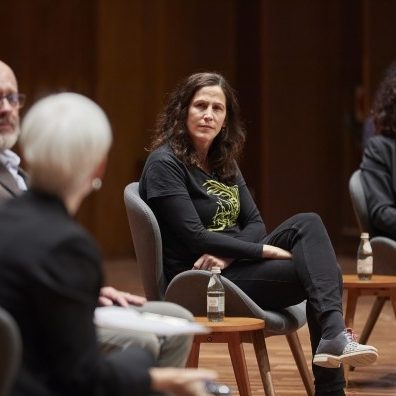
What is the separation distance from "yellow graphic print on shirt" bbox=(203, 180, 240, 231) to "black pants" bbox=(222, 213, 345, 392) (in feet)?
0.60

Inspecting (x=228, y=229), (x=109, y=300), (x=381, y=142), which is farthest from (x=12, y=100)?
(x=381, y=142)

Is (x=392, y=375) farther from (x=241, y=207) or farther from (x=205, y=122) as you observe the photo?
(x=205, y=122)

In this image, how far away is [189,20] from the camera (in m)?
11.6

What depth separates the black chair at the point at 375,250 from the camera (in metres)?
5.25

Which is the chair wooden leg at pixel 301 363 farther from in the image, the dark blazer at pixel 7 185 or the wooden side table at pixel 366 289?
the dark blazer at pixel 7 185

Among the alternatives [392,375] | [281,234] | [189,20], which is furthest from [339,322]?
[189,20]

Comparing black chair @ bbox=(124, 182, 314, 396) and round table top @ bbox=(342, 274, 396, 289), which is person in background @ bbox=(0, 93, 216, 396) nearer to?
black chair @ bbox=(124, 182, 314, 396)

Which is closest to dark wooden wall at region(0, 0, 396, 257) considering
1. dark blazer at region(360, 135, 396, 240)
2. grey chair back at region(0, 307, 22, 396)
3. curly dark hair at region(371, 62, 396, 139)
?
curly dark hair at region(371, 62, 396, 139)

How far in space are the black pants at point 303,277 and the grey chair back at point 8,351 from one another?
7.05ft

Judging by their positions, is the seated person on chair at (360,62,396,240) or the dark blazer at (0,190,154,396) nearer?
the dark blazer at (0,190,154,396)

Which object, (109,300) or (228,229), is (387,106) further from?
(109,300)

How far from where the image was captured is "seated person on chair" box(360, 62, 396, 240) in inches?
211

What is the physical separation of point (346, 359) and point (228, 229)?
2.69 ft

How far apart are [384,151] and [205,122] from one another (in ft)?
4.71
